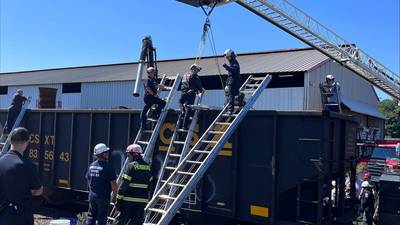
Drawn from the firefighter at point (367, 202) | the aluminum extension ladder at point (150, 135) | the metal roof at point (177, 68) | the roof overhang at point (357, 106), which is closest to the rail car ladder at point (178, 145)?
the aluminum extension ladder at point (150, 135)

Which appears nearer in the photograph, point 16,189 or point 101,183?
point 16,189

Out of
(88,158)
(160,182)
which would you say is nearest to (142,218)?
(160,182)

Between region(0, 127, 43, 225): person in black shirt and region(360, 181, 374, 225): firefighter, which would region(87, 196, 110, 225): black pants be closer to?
region(0, 127, 43, 225): person in black shirt

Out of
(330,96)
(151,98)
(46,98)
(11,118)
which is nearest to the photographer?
(151,98)

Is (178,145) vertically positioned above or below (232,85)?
below

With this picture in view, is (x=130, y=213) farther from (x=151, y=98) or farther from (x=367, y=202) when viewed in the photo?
(x=367, y=202)

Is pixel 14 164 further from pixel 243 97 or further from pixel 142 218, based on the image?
pixel 243 97

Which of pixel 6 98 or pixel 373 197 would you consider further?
pixel 6 98

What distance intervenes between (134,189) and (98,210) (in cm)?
61

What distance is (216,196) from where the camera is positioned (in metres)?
7.68

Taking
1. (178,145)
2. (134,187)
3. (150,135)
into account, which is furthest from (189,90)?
(134,187)

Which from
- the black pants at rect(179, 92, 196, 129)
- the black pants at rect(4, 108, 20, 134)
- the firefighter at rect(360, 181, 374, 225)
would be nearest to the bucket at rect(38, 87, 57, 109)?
the black pants at rect(4, 108, 20, 134)

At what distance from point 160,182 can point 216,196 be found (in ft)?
3.35

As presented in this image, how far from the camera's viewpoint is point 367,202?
360 inches
